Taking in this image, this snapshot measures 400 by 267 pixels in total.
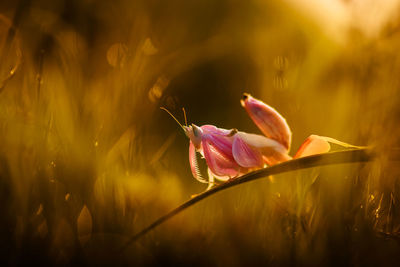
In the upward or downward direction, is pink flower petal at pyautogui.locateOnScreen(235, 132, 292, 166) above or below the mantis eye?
below

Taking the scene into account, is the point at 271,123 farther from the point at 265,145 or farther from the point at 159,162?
the point at 159,162

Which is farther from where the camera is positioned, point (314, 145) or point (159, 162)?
point (159, 162)

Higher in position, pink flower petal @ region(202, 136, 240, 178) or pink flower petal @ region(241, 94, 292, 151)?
pink flower petal @ region(241, 94, 292, 151)

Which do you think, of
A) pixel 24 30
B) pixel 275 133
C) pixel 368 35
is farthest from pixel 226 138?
pixel 24 30

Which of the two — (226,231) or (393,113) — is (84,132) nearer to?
(226,231)

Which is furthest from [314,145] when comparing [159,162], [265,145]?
[159,162]
